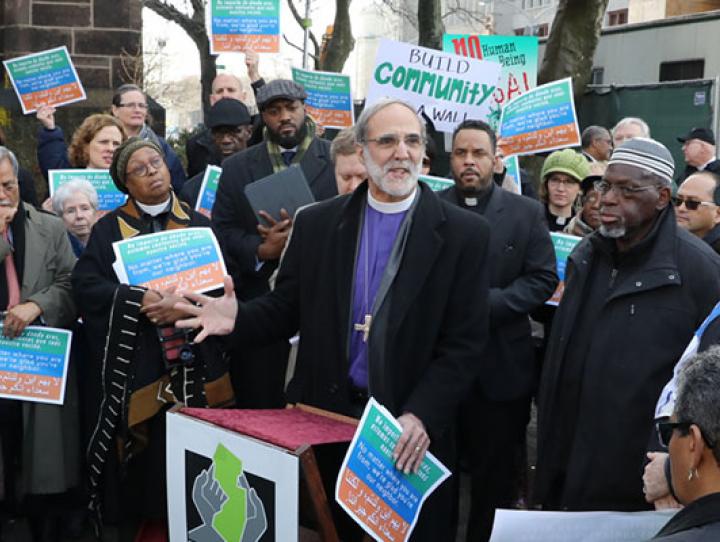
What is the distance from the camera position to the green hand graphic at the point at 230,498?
3451 mm

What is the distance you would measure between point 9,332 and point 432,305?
2380 millimetres

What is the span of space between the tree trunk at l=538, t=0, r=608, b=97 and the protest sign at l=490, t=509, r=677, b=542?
1317 centimetres

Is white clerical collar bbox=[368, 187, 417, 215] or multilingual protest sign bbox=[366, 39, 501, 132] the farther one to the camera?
multilingual protest sign bbox=[366, 39, 501, 132]

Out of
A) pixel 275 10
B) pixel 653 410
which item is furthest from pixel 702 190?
pixel 275 10

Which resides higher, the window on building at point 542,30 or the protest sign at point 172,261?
the window on building at point 542,30

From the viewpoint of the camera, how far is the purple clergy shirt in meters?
3.87

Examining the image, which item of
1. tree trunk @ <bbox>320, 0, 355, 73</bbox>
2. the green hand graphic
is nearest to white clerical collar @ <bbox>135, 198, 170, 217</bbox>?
the green hand graphic

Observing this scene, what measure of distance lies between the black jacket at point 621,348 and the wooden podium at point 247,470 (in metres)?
0.95

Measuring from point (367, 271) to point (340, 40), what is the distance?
22.9 meters

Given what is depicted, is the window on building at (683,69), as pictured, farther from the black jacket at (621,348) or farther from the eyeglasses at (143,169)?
the black jacket at (621,348)

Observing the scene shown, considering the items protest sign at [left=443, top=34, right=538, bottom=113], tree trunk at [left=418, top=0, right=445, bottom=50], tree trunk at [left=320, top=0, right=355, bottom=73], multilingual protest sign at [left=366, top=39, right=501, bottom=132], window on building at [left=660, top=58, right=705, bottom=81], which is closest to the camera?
multilingual protest sign at [left=366, top=39, right=501, bottom=132]

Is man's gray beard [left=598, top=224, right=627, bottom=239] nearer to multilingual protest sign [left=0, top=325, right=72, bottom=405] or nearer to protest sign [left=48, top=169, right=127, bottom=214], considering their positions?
multilingual protest sign [left=0, top=325, right=72, bottom=405]


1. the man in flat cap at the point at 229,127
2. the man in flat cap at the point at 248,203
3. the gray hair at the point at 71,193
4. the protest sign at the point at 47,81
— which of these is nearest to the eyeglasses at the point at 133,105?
the protest sign at the point at 47,81

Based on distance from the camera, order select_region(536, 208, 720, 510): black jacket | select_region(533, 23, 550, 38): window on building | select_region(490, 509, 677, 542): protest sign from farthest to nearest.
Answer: select_region(533, 23, 550, 38): window on building < select_region(536, 208, 720, 510): black jacket < select_region(490, 509, 677, 542): protest sign
